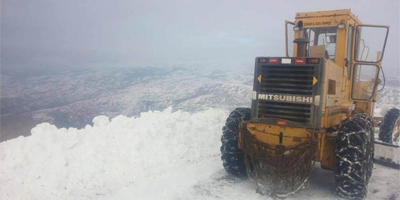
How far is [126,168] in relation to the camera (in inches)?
246

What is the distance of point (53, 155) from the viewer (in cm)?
614

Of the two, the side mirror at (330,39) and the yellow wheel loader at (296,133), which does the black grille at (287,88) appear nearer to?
the yellow wheel loader at (296,133)

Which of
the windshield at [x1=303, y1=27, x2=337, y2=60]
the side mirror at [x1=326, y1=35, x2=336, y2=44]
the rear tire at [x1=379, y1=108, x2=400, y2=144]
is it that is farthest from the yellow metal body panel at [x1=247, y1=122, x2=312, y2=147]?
the rear tire at [x1=379, y1=108, x2=400, y2=144]

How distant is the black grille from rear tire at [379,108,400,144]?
543cm

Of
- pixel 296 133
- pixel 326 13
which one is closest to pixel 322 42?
pixel 326 13

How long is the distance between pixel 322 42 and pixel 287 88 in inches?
86.8

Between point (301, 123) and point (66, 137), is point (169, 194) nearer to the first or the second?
point (301, 123)

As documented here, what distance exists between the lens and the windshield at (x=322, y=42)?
662cm

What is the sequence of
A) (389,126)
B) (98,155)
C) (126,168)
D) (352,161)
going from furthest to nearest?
(389,126)
(98,155)
(126,168)
(352,161)

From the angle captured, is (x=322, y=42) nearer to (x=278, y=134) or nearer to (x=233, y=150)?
(x=278, y=134)

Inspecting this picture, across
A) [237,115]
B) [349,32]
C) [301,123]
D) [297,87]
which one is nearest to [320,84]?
[297,87]

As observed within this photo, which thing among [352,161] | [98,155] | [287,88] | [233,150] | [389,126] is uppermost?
[287,88]

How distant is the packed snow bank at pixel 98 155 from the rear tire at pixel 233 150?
1.10m

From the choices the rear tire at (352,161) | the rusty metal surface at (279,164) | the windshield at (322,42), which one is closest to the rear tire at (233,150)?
the rusty metal surface at (279,164)
